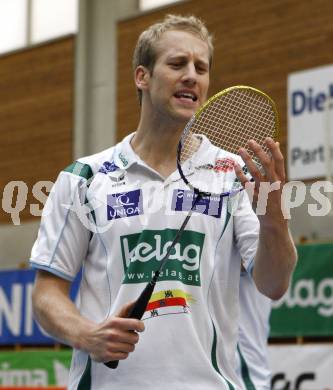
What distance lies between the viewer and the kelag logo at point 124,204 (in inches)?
98.6

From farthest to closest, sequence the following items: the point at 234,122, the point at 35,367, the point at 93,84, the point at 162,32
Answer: the point at 93,84 → the point at 35,367 → the point at 234,122 → the point at 162,32

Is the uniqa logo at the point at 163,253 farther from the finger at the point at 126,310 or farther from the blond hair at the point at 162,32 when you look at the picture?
the blond hair at the point at 162,32

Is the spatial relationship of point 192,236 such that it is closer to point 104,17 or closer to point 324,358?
point 324,358

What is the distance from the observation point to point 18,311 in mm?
9430

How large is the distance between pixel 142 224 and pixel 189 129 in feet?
0.95

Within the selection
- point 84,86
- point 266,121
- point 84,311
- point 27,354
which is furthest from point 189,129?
point 84,86

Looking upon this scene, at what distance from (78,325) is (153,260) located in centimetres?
26

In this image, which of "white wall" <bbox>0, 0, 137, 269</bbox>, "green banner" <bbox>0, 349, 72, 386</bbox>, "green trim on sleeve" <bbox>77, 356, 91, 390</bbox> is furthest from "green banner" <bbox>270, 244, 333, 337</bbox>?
"green trim on sleeve" <bbox>77, 356, 91, 390</bbox>

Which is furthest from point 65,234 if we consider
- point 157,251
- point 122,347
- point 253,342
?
point 253,342

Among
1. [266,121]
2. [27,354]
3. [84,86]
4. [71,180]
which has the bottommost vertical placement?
[27,354]

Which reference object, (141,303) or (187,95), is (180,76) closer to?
(187,95)

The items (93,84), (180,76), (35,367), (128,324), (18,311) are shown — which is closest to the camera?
(128,324)

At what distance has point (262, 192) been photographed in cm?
223

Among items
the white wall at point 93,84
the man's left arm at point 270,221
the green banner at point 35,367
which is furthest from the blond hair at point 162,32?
the white wall at point 93,84
